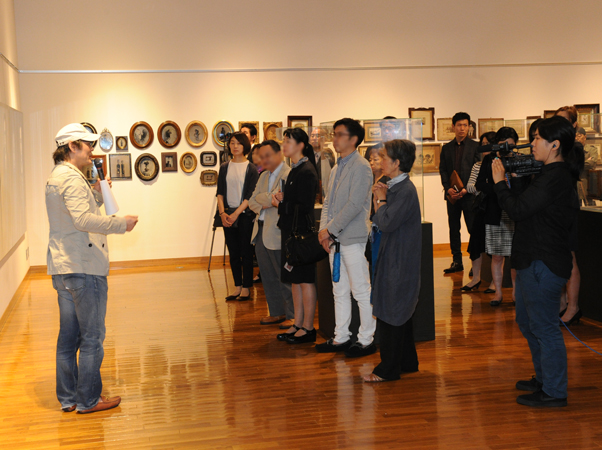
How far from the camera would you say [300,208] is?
4.95m

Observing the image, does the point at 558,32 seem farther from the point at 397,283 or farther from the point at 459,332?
the point at 397,283

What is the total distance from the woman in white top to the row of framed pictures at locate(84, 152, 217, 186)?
2.96 metres

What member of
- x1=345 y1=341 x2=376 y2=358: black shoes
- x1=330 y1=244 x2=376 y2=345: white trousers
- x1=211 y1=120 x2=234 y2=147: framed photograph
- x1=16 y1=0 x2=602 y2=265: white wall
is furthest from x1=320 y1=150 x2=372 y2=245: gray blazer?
x1=16 y1=0 x2=602 y2=265: white wall

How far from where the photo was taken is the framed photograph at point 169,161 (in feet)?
32.0

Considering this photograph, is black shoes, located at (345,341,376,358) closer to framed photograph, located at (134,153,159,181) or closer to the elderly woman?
the elderly woman

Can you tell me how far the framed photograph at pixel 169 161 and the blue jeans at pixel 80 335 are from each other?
20.0 ft

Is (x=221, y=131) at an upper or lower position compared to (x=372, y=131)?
upper

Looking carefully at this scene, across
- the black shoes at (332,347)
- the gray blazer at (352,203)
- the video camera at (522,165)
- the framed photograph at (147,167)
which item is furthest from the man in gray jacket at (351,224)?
the framed photograph at (147,167)

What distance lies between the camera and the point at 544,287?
3.59m

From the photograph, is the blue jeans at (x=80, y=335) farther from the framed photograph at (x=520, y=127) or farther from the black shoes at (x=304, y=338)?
the framed photograph at (x=520, y=127)

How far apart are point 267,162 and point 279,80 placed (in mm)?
4797

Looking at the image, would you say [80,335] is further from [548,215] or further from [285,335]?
[548,215]

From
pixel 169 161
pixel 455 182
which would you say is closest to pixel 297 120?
pixel 169 161

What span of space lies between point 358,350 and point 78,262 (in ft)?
7.36
